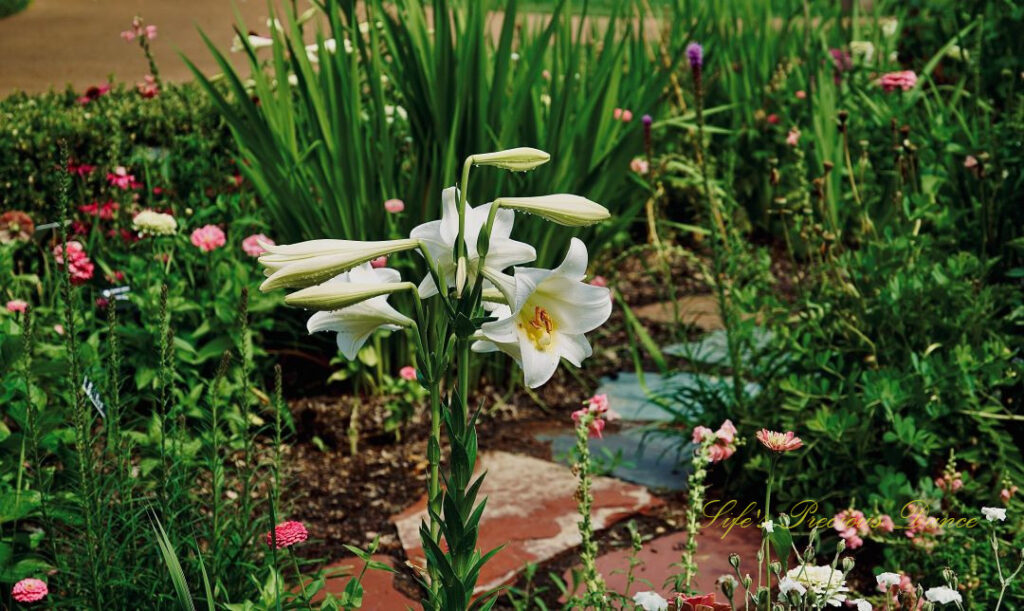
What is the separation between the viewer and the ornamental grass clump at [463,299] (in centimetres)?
110

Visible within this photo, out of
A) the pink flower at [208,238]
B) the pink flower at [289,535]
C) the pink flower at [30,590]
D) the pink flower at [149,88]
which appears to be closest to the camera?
the pink flower at [289,535]

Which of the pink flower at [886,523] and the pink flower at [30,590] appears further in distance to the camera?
the pink flower at [886,523]

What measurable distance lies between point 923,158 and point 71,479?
8.24 ft

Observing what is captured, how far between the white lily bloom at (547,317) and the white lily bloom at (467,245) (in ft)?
0.09

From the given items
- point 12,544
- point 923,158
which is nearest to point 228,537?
point 12,544

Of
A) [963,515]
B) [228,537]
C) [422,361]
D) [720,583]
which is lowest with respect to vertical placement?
[963,515]

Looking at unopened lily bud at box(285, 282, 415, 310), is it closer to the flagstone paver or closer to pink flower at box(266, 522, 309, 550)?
pink flower at box(266, 522, 309, 550)

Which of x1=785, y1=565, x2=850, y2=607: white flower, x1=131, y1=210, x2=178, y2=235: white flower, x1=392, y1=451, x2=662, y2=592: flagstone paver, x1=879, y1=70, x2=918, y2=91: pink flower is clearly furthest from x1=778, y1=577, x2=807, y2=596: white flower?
x1=879, y1=70, x2=918, y2=91: pink flower

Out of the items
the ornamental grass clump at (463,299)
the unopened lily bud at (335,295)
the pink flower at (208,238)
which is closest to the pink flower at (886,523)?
the ornamental grass clump at (463,299)

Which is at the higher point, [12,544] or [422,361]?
[422,361]

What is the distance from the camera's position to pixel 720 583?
121 centimetres

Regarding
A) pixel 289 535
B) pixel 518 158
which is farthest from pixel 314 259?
pixel 289 535

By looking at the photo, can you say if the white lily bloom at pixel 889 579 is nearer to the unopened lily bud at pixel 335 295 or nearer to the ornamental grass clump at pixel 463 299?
the ornamental grass clump at pixel 463 299

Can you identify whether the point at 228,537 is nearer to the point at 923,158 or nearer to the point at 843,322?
the point at 843,322
